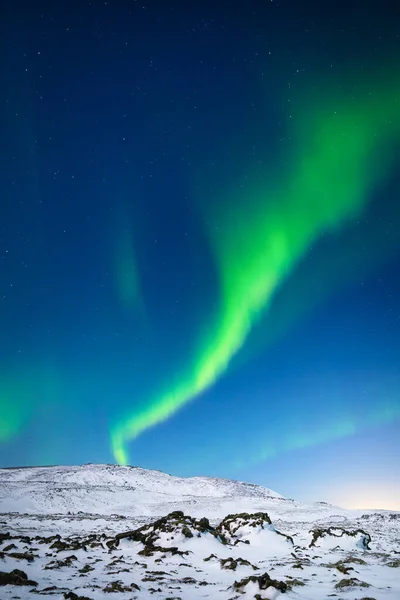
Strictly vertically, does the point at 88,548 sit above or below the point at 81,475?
below

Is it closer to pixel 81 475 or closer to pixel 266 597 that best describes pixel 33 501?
pixel 81 475

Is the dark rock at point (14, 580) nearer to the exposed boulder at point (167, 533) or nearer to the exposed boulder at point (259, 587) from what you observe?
the exposed boulder at point (259, 587)

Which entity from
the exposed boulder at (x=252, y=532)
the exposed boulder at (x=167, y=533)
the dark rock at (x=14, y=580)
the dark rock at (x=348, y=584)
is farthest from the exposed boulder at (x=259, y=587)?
the exposed boulder at (x=252, y=532)

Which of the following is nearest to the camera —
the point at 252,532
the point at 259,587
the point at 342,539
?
the point at 259,587

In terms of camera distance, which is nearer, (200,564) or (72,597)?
(72,597)

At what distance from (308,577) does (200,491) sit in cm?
9620

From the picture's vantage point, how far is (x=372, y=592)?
42.3 ft

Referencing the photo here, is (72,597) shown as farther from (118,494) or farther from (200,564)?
(118,494)

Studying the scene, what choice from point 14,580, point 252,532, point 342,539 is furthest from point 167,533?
point 342,539

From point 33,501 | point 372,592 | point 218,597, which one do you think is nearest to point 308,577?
point 372,592

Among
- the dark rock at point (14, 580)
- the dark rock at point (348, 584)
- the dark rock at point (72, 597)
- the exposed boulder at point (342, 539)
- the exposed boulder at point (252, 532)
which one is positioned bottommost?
the exposed boulder at point (342, 539)

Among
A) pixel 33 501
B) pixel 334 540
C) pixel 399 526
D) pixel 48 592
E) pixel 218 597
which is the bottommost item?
pixel 399 526

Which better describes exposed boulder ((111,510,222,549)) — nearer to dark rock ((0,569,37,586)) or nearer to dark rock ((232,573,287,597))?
dark rock ((0,569,37,586))

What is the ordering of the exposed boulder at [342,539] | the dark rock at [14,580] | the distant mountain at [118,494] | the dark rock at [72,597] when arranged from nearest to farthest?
the dark rock at [72,597] < the dark rock at [14,580] < the exposed boulder at [342,539] < the distant mountain at [118,494]
